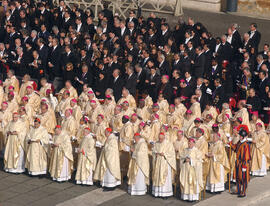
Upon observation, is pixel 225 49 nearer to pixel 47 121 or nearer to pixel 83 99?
pixel 83 99

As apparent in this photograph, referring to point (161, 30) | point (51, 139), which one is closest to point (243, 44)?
point (161, 30)

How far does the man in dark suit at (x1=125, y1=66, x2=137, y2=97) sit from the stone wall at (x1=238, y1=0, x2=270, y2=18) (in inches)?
438

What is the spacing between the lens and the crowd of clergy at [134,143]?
24.9m

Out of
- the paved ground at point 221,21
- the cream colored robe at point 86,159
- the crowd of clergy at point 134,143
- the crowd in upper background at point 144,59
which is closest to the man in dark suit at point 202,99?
the crowd in upper background at point 144,59

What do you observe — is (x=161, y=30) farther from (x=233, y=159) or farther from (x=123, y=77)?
(x=233, y=159)

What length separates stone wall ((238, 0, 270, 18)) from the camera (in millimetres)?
38625

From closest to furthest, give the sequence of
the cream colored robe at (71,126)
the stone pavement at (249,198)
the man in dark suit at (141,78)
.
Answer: the stone pavement at (249,198) < the cream colored robe at (71,126) < the man in dark suit at (141,78)

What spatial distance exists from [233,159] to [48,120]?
20.4 feet

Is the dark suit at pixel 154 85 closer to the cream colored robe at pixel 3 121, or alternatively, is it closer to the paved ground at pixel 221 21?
the cream colored robe at pixel 3 121

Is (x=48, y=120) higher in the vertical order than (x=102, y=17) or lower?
lower

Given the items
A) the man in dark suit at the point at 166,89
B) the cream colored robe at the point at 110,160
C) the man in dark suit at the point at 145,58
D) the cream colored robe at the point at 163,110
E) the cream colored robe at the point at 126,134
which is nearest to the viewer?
the cream colored robe at the point at 110,160

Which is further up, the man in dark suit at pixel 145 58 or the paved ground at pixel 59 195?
the man in dark suit at pixel 145 58

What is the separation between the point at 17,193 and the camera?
24922 millimetres

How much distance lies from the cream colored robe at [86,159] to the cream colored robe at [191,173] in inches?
108
